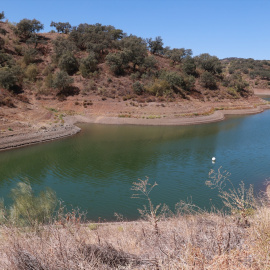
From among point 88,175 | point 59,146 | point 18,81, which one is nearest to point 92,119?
point 59,146

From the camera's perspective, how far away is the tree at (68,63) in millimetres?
64850

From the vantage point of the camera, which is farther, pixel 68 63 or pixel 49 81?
pixel 68 63

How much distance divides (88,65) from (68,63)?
5.40m

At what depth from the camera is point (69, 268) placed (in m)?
5.63

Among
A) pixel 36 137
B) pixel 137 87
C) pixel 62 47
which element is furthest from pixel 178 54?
pixel 36 137

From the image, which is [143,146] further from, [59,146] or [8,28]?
[8,28]

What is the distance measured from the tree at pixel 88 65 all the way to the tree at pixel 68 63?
2.68 meters

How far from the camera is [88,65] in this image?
2628 inches

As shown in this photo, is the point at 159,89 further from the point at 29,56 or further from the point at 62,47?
the point at 29,56

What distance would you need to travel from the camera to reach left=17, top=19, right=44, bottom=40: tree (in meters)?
79.7

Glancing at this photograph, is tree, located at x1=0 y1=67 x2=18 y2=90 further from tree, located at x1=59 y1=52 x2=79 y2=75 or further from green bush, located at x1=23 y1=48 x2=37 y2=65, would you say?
green bush, located at x1=23 y1=48 x2=37 y2=65

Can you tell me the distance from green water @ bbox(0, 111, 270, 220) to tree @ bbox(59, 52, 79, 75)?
1145 inches

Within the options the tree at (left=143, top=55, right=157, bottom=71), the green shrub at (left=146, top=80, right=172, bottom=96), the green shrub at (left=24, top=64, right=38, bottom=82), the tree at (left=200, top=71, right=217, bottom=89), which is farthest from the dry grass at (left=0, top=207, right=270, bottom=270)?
the tree at (left=200, top=71, right=217, bottom=89)

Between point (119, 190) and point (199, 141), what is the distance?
21.0m
